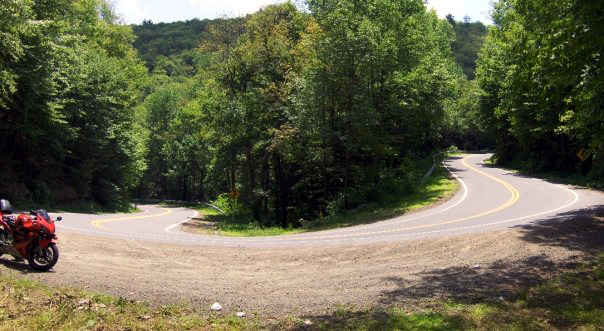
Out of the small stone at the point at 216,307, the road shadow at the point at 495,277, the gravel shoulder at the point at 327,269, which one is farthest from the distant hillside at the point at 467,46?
the small stone at the point at 216,307

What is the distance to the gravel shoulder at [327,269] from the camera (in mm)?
8680

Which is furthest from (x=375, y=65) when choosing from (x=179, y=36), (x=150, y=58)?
(x=179, y=36)

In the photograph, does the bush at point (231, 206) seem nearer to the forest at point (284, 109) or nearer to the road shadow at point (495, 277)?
the forest at point (284, 109)

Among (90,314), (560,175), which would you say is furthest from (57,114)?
(560,175)

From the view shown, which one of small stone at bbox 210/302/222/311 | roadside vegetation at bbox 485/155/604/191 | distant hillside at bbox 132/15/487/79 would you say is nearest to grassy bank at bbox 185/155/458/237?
roadside vegetation at bbox 485/155/604/191

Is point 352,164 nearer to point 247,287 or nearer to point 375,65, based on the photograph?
point 375,65

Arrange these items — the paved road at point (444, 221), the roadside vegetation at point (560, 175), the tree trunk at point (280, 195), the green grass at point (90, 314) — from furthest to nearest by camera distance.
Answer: the tree trunk at point (280, 195) → the roadside vegetation at point (560, 175) → the paved road at point (444, 221) → the green grass at point (90, 314)

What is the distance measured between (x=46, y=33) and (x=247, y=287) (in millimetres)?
24835

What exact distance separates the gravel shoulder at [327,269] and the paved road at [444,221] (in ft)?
5.06

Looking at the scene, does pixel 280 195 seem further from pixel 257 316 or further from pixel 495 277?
pixel 257 316

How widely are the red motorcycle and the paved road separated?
627 cm

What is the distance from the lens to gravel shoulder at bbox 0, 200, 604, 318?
342 inches

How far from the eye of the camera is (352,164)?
31.5 m

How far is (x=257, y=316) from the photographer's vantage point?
756 centimetres
